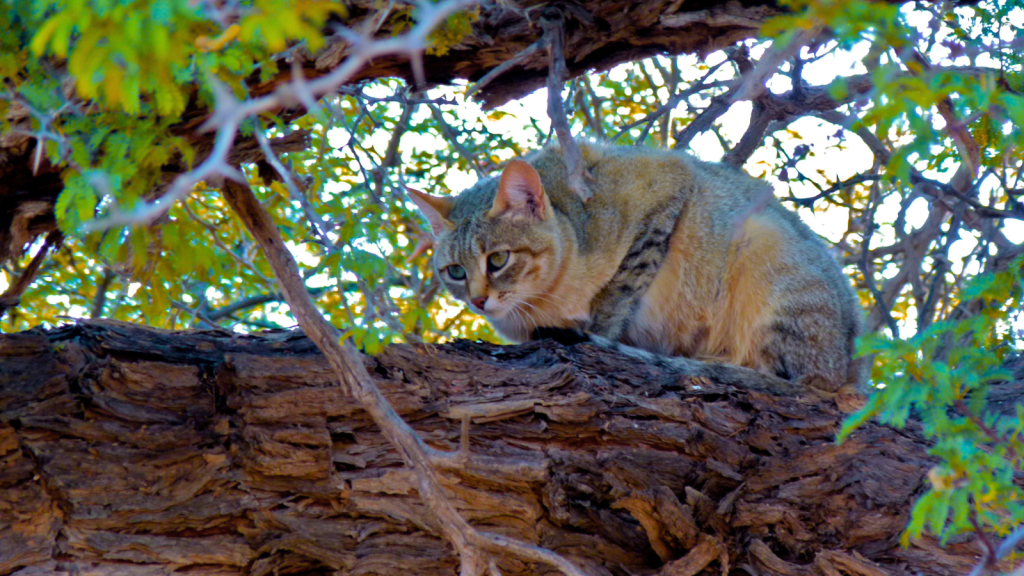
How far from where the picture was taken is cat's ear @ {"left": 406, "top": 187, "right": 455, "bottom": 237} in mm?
5047

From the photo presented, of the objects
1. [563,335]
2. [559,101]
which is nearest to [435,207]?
[563,335]

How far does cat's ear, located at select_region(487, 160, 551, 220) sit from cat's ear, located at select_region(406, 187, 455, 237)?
401 millimetres

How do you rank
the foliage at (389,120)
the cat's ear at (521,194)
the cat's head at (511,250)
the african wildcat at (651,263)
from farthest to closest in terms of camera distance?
the cat's head at (511,250) < the cat's ear at (521,194) < the african wildcat at (651,263) < the foliage at (389,120)

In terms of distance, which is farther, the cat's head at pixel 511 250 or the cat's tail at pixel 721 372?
the cat's head at pixel 511 250

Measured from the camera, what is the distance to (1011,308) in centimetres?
312

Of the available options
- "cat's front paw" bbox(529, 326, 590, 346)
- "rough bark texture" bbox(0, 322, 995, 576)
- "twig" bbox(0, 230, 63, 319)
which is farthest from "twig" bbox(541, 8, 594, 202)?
"twig" bbox(0, 230, 63, 319)

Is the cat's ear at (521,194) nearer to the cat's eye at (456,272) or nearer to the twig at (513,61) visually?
the cat's eye at (456,272)

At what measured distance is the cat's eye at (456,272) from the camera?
16.2ft

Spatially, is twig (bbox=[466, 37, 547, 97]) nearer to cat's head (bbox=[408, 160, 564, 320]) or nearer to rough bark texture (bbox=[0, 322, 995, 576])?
cat's head (bbox=[408, 160, 564, 320])

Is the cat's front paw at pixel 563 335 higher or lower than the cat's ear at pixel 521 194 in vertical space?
lower

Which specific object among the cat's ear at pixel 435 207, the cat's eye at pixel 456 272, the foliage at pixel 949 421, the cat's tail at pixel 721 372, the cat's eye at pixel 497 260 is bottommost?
the foliage at pixel 949 421

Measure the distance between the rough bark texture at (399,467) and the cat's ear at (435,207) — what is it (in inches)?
62.5

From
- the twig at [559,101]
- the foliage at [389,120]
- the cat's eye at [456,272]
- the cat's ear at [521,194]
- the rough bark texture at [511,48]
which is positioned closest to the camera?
the foliage at [389,120]

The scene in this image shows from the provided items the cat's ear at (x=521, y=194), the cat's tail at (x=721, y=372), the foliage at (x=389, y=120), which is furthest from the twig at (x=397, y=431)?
the cat's ear at (x=521, y=194)
